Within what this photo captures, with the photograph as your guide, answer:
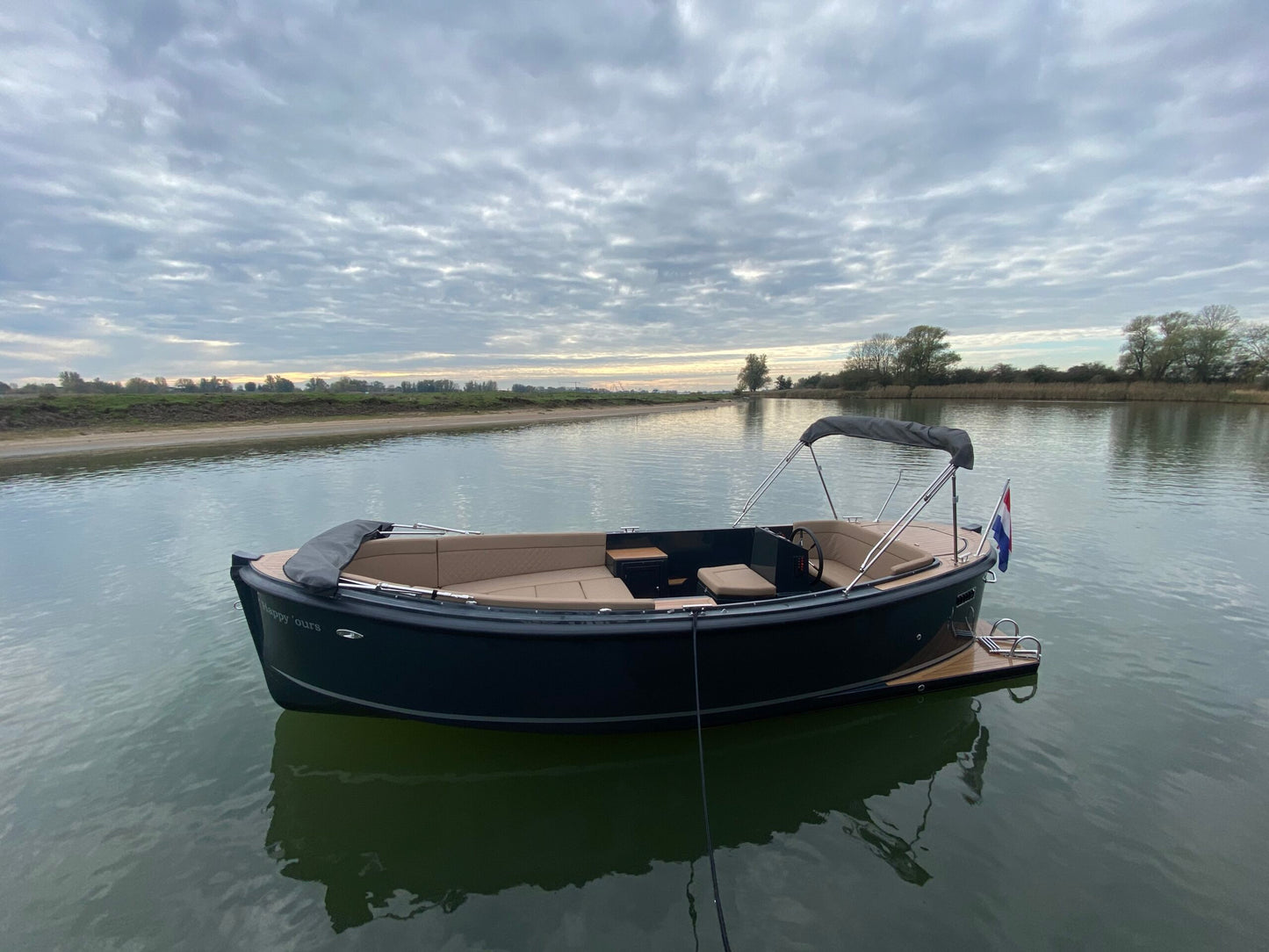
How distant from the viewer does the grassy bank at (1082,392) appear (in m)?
51.8

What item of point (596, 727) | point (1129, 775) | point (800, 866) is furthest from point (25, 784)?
point (1129, 775)

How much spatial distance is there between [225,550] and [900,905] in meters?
12.4

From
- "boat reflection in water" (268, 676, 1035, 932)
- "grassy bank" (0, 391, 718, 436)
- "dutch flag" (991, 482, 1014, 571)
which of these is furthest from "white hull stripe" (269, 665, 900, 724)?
"grassy bank" (0, 391, 718, 436)

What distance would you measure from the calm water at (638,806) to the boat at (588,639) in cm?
59

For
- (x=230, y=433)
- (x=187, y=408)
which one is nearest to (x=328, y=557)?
(x=230, y=433)

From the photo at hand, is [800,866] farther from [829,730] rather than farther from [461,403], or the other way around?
[461,403]

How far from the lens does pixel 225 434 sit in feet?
110

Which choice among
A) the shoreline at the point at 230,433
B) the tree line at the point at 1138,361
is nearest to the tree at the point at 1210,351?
the tree line at the point at 1138,361

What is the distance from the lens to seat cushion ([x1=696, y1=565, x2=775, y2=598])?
220 inches

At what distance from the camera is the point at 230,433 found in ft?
112

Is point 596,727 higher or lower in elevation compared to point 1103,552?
higher

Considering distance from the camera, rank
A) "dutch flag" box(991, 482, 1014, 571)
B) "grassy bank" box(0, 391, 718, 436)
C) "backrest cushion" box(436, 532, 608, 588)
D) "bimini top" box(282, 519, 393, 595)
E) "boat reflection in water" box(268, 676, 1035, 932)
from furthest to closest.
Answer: "grassy bank" box(0, 391, 718, 436), "backrest cushion" box(436, 532, 608, 588), "dutch flag" box(991, 482, 1014, 571), "bimini top" box(282, 519, 393, 595), "boat reflection in water" box(268, 676, 1035, 932)

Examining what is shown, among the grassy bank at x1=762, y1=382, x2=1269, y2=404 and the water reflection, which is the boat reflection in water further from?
the grassy bank at x1=762, y1=382, x2=1269, y2=404

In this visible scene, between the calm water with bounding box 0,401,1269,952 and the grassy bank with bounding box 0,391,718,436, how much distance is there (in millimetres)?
33530
